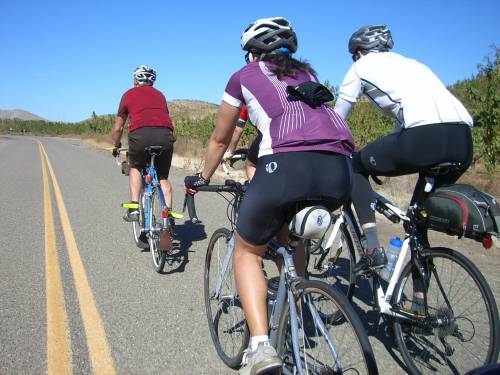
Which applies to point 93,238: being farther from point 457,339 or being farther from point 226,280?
point 457,339

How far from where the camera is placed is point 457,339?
2641mm

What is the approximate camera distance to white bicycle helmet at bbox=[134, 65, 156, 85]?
546cm

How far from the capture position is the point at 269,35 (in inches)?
93.7

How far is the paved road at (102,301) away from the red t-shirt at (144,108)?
1.68m

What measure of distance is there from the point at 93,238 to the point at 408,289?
4.79 m

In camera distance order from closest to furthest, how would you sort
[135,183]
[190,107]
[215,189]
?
[215,189] < [135,183] < [190,107]

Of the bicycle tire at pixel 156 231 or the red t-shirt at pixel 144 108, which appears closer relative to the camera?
the bicycle tire at pixel 156 231

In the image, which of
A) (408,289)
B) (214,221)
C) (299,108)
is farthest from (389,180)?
(299,108)

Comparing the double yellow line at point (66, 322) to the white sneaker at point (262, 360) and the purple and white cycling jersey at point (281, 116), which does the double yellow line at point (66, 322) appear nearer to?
the white sneaker at point (262, 360)

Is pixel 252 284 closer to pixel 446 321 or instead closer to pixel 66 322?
pixel 446 321

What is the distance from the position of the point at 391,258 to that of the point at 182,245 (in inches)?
139

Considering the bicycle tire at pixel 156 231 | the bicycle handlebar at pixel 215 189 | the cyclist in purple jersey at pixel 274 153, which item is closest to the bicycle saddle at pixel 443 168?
the cyclist in purple jersey at pixel 274 153

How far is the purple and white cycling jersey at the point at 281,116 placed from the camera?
2145 mm

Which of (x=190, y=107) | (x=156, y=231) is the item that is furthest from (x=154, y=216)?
(x=190, y=107)
